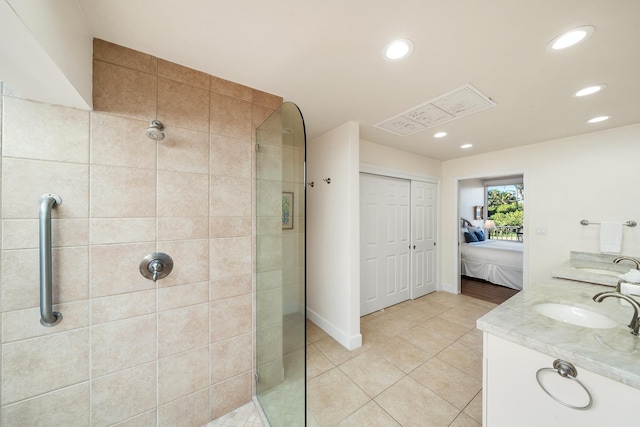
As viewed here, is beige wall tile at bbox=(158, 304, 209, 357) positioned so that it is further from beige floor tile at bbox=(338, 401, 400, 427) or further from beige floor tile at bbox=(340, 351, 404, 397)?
beige floor tile at bbox=(340, 351, 404, 397)

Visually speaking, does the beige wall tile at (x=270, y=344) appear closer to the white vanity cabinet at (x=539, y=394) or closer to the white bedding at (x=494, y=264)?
the white vanity cabinet at (x=539, y=394)

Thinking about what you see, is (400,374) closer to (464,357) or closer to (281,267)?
(464,357)

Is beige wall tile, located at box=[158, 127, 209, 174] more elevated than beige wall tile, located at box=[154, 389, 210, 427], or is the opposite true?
beige wall tile, located at box=[158, 127, 209, 174]

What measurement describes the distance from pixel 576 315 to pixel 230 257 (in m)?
2.26

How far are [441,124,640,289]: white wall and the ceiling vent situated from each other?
174 centimetres

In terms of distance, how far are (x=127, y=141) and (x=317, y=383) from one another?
2231mm

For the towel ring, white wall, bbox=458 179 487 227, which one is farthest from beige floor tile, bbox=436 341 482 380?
white wall, bbox=458 179 487 227

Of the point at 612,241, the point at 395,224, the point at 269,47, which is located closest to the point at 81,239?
the point at 269,47

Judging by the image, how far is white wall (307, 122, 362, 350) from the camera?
223cm

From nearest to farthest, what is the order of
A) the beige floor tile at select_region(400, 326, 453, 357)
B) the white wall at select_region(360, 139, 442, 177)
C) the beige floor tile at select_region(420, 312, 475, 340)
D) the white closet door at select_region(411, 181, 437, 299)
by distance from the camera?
the beige floor tile at select_region(400, 326, 453, 357) → the beige floor tile at select_region(420, 312, 475, 340) → the white wall at select_region(360, 139, 442, 177) → the white closet door at select_region(411, 181, 437, 299)

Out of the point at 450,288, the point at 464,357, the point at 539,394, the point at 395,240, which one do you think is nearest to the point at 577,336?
the point at 539,394

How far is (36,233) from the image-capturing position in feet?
3.34

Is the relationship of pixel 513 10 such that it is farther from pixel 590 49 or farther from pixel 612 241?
pixel 612 241

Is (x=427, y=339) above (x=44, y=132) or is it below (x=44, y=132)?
below
